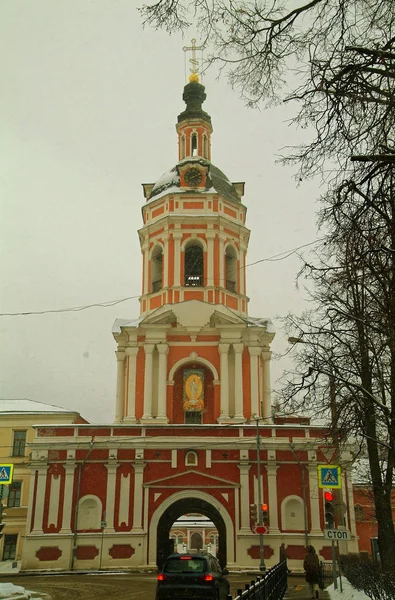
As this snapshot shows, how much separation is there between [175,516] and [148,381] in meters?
7.02

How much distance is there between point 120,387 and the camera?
35344 millimetres

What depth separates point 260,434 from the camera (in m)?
30.3

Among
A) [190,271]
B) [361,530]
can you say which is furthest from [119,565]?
[361,530]

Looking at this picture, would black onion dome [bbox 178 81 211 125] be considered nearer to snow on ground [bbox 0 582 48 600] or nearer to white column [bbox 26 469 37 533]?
white column [bbox 26 469 37 533]

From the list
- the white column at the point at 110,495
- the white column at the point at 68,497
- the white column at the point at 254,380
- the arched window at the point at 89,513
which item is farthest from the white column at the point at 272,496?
the white column at the point at 68,497

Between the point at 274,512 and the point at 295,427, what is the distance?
13.2 ft

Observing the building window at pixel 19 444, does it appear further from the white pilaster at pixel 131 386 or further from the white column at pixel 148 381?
the white column at pixel 148 381

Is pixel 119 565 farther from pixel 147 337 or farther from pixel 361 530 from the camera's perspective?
pixel 361 530

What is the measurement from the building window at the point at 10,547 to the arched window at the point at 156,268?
1750cm

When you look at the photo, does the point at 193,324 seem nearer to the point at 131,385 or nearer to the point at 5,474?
the point at 131,385

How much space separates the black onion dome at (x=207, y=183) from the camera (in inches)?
1474

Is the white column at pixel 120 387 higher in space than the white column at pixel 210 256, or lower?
lower

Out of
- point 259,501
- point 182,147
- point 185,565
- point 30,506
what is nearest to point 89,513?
point 30,506

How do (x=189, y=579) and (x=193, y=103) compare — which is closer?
(x=189, y=579)
